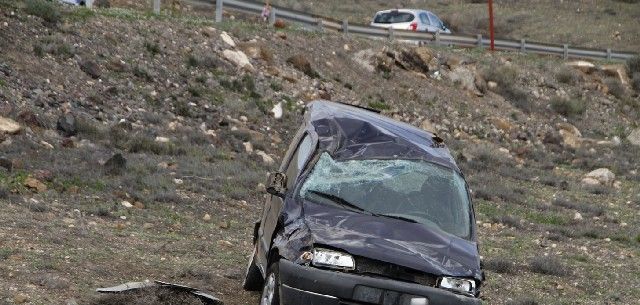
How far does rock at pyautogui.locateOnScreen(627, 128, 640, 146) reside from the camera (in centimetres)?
3447

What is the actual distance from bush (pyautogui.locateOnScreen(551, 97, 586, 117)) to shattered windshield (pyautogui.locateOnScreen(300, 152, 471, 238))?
2738 cm

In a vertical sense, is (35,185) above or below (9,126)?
below

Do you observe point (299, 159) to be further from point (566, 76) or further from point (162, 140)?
point (566, 76)

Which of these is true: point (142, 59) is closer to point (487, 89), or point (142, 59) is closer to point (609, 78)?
point (487, 89)

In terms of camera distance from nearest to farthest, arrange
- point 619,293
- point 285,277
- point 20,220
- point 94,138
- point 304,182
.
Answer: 1. point 285,277
2. point 304,182
3. point 20,220
4. point 619,293
5. point 94,138

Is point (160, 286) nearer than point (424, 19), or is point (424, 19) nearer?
point (160, 286)

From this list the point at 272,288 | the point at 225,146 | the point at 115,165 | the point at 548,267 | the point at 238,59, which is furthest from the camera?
the point at 238,59

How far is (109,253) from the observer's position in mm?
11438

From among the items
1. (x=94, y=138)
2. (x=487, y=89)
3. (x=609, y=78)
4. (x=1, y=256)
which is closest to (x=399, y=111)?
(x=487, y=89)

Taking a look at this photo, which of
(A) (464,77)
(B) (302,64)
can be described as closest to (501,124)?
(A) (464,77)

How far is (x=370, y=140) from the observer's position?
9.57m

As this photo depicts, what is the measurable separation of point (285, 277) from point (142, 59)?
54.2 ft

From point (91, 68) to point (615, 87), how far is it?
23889 millimetres

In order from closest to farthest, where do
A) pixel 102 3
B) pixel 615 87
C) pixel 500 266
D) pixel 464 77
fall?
pixel 500 266 < pixel 102 3 < pixel 464 77 < pixel 615 87
